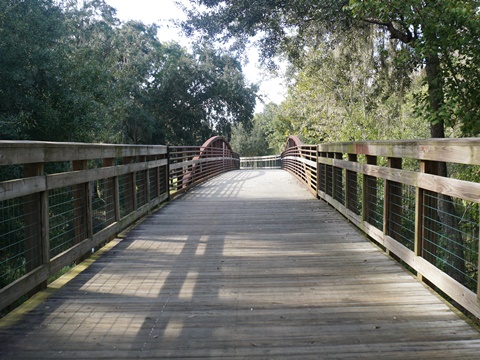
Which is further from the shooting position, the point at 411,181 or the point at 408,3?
the point at 408,3

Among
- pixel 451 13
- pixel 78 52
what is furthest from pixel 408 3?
pixel 78 52

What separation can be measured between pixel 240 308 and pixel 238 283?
589 millimetres

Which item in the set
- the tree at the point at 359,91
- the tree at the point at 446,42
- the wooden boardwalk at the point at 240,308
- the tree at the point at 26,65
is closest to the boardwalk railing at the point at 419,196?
the wooden boardwalk at the point at 240,308

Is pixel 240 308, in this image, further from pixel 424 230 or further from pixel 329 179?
pixel 329 179

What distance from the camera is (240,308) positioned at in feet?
10.6

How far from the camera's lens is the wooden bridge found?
2668mm

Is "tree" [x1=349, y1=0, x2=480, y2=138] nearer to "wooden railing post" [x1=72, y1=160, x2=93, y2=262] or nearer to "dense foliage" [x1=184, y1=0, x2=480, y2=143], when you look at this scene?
"dense foliage" [x1=184, y1=0, x2=480, y2=143]

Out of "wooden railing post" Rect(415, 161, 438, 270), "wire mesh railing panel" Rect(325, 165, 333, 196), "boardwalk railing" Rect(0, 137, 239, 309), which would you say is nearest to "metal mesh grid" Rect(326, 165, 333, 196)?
"wire mesh railing panel" Rect(325, 165, 333, 196)

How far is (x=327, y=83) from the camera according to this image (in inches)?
733

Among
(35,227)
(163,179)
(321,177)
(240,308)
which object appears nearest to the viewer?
(240,308)

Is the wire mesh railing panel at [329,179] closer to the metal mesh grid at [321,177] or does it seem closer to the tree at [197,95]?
the metal mesh grid at [321,177]

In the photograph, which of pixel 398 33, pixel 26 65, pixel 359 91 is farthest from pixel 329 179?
pixel 26 65

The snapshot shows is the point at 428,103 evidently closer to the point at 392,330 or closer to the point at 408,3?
the point at 408,3

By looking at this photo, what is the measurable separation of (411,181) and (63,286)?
9.28ft
